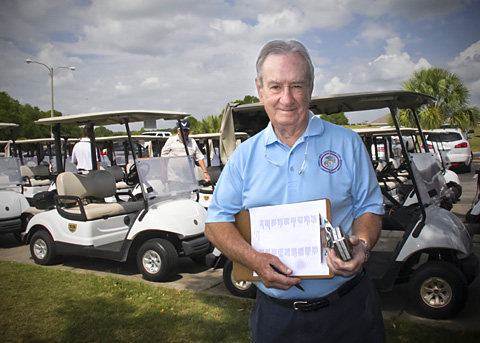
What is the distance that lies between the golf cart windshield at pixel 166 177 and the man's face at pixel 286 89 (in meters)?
4.05

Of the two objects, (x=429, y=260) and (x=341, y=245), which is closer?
(x=341, y=245)

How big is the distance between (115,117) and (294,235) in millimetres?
5077

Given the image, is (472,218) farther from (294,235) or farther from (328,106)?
(294,235)

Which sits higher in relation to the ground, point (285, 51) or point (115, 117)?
point (115, 117)

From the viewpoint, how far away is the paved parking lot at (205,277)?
3822mm

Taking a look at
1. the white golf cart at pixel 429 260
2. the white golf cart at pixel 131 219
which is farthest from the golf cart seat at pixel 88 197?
the white golf cart at pixel 429 260

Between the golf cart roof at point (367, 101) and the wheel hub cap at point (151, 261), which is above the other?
the golf cart roof at point (367, 101)

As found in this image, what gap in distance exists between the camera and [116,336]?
12.2 ft

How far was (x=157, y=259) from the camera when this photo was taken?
5.23 meters

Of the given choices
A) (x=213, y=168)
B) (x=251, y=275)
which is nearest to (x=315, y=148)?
(x=251, y=275)

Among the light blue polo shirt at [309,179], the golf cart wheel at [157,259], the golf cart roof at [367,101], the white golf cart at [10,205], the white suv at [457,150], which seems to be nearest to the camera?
the light blue polo shirt at [309,179]

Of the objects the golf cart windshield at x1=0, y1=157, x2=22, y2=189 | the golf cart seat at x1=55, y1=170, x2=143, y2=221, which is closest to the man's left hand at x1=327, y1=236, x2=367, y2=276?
the golf cart seat at x1=55, y1=170, x2=143, y2=221

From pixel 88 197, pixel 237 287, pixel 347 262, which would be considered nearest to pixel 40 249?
pixel 88 197

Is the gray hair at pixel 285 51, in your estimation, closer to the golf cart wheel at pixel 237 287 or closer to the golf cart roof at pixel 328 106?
the golf cart roof at pixel 328 106
